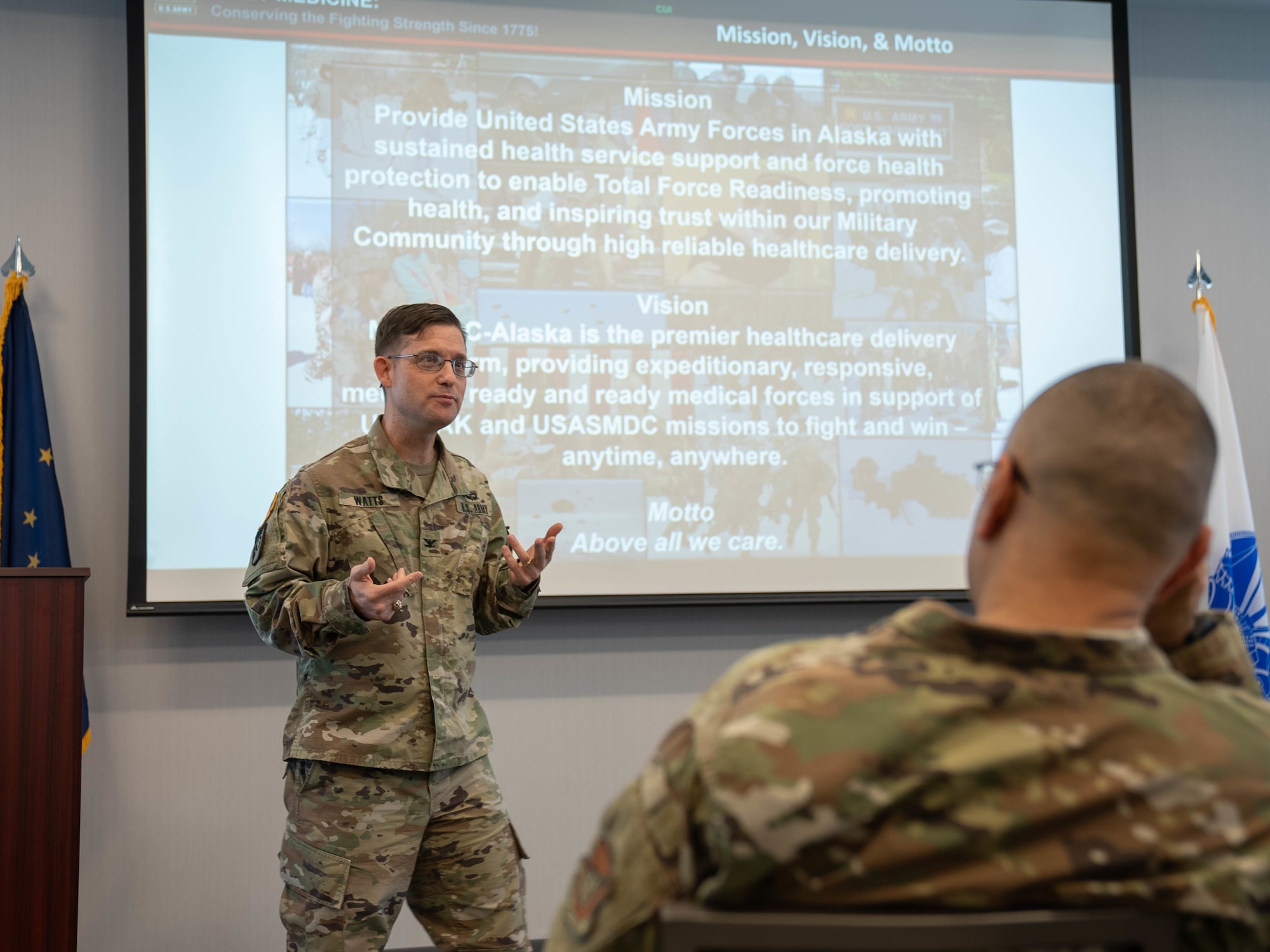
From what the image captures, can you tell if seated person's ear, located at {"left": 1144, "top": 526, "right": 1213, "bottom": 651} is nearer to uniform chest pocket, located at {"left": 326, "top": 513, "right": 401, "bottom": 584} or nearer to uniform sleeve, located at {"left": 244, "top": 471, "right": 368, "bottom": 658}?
uniform sleeve, located at {"left": 244, "top": 471, "right": 368, "bottom": 658}

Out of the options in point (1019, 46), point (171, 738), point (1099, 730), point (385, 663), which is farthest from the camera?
point (1019, 46)

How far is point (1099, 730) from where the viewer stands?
80cm

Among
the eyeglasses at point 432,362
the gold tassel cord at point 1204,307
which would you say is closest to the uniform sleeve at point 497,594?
the eyeglasses at point 432,362

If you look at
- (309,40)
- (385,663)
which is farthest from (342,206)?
(385,663)

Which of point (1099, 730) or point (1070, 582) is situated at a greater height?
point (1070, 582)

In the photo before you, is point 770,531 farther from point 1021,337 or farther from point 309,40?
point 309,40

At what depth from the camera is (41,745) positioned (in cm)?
236

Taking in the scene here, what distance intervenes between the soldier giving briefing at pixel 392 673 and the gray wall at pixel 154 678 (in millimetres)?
1088

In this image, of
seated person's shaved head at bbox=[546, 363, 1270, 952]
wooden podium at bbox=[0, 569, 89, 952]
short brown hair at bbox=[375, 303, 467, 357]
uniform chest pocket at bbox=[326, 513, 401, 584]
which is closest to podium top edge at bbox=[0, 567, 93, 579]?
wooden podium at bbox=[0, 569, 89, 952]

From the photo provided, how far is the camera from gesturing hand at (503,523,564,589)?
231 cm

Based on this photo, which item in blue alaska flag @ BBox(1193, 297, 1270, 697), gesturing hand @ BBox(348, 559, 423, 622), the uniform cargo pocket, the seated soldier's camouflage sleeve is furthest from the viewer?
blue alaska flag @ BBox(1193, 297, 1270, 697)

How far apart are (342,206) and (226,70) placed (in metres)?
0.53

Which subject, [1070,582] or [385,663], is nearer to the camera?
[1070,582]

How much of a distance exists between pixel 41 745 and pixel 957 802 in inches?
89.1
